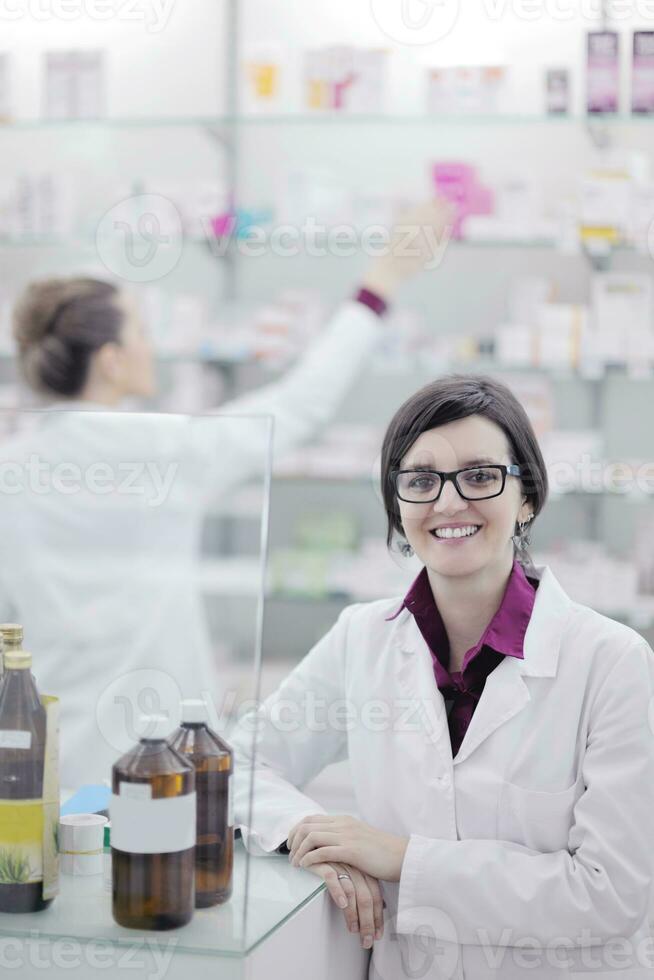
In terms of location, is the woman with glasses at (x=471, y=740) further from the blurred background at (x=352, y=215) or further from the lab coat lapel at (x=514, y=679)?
the blurred background at (x=352, y=215)

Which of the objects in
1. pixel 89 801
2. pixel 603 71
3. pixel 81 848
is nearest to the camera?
pixel 81 848

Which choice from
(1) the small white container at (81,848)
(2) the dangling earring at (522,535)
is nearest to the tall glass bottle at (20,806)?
(1) the small white container at (81,848)

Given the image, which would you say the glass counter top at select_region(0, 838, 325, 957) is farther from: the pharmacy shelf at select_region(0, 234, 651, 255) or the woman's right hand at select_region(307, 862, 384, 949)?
the pharmacy shelf at select_region(0, 234, 651, 255)

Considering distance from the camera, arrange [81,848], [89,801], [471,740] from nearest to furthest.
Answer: [81,848] → [471,740] → [89,801]

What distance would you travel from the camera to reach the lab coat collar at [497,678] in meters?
1.63

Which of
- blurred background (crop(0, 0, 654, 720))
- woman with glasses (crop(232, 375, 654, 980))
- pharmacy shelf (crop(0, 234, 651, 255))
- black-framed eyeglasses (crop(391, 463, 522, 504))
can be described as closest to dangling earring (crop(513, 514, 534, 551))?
woman with glasses (crop(232, 375, 654, 980))

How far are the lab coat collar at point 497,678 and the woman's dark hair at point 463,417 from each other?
0.55 feet

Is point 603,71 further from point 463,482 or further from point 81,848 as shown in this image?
point 81,848

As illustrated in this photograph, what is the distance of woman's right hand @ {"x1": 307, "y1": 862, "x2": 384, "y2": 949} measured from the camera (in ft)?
4.98

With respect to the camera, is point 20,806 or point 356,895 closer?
point 20,806

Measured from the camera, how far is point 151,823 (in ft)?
4.15

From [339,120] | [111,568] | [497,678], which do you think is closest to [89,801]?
[497,678]

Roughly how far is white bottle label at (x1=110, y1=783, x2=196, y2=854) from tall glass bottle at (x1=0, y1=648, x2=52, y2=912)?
0.44 ft

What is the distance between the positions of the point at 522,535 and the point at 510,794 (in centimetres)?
39
